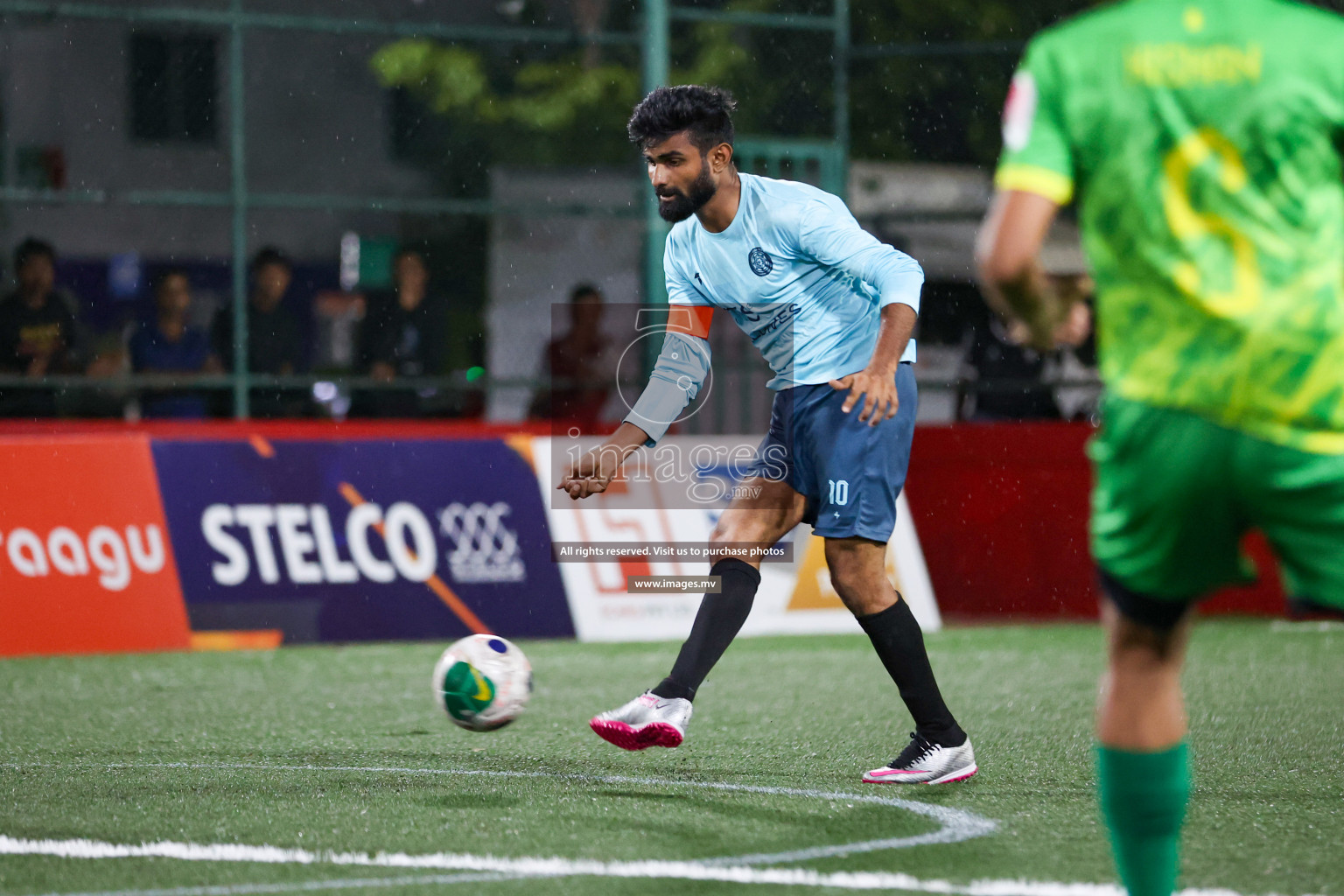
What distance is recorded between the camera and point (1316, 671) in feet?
27.6

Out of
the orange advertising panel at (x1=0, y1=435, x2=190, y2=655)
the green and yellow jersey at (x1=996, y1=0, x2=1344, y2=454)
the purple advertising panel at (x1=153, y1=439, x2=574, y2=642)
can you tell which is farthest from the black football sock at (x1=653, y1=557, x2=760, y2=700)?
the orange advertising panel at (x1=0, y1=435, x2=190, y2=655)

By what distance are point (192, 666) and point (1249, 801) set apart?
566 cm

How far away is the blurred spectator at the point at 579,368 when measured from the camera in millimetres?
12375

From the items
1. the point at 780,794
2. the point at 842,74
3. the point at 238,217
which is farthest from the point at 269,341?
the point at 780,794

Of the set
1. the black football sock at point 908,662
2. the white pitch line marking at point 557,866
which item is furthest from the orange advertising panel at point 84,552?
the black football sock at point 908,662

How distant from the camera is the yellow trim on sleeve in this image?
2.94 m

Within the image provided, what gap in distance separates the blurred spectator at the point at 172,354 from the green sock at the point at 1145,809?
9.43 meters

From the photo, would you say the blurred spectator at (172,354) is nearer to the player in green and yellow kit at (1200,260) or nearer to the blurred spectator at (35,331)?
the blurred spectator at (35,331)

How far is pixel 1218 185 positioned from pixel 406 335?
984cm

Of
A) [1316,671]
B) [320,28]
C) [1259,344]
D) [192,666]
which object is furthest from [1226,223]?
[320,28]

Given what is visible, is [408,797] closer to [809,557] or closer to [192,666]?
[192,666]

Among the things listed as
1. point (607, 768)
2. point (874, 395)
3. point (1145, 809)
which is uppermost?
point (874, 395)

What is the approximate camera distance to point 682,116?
210 inches

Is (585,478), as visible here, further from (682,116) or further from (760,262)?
(682,116)
